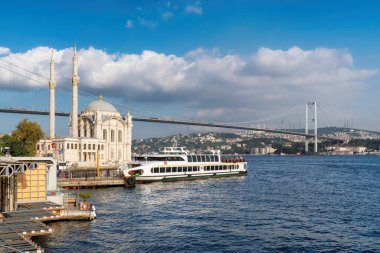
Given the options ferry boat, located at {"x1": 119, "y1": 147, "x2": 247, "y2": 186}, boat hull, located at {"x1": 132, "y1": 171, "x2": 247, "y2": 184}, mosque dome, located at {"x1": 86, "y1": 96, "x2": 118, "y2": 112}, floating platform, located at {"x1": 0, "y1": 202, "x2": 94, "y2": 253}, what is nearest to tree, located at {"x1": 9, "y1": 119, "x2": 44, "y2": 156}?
ferry boat, located at {"x1": 119, "y1": 147, "x2": 247, "y2": 186}

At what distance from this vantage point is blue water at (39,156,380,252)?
20.6 meters

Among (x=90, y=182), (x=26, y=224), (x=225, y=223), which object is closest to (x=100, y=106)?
(x=90, y=182)

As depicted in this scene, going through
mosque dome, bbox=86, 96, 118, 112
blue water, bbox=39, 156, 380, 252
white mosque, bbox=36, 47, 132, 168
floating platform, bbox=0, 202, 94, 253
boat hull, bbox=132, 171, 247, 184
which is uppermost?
mosque dome, bbox=86, 96, 118, 112

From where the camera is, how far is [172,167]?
170 ft

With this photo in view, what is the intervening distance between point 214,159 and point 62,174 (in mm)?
21178

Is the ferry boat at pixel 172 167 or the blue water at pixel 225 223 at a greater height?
the ferry boat at pixel 172 167

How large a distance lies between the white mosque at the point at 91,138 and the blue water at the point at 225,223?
94.7ft

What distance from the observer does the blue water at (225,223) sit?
20.6 metres

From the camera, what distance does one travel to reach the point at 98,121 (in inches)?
2936

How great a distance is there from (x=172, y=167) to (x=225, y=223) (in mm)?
26109

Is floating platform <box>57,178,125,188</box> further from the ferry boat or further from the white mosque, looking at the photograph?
the white mosque

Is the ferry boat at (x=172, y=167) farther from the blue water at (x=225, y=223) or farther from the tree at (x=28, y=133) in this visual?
the tree at (x=28, y=133)

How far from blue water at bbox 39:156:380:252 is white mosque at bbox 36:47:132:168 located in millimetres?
28860

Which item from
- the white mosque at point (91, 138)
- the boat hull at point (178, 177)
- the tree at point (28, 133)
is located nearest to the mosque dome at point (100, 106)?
the white mosque at point (91, 138)
